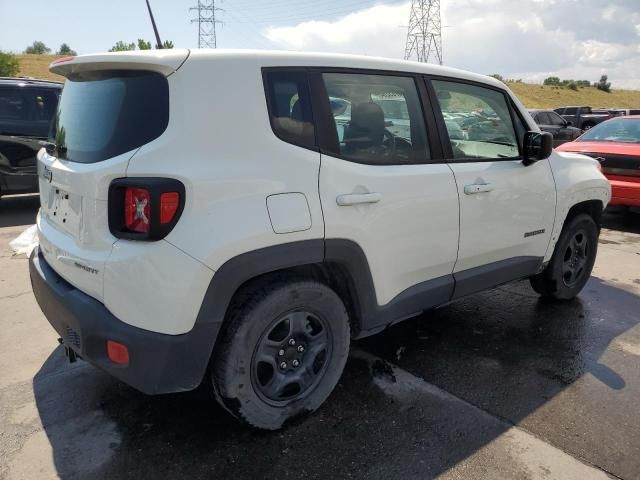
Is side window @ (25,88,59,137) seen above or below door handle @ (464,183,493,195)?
below

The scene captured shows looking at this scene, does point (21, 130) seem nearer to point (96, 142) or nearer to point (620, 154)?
point (96, 142)

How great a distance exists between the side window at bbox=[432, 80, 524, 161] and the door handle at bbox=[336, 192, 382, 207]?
2.70ft

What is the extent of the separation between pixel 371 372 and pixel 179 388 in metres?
1.39

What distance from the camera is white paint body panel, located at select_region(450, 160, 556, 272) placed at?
10.4ft

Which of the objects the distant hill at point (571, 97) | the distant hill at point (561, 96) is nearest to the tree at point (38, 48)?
the distant hill at point (561, 96)

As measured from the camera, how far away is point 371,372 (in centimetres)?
326

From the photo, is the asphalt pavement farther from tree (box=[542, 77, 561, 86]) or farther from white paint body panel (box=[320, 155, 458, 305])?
tree (box=[542, 77, 561, 86])

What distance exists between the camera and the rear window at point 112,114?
2.18m

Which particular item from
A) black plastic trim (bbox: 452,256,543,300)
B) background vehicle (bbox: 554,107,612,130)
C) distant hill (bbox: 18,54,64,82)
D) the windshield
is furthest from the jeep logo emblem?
distant hill (bbox: 18,54,64,82)

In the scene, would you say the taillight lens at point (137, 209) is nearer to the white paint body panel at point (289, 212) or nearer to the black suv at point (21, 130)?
the white paint body panel at point (289, 212)

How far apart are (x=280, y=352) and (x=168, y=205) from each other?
95cm

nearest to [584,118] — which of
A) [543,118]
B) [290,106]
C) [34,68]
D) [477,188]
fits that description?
[543,118]

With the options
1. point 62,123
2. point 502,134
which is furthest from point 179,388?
point 502,134

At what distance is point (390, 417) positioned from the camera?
9.13 ft
